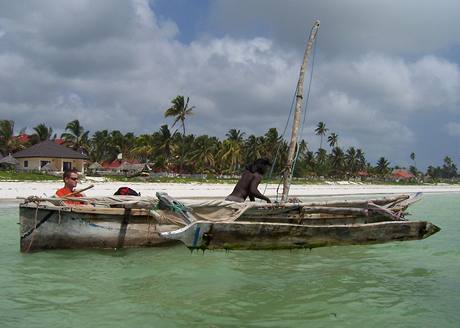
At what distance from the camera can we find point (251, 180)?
9.66 metres

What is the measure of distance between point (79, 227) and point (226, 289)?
3440mm

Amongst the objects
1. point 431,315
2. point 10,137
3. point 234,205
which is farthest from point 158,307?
point 10,137

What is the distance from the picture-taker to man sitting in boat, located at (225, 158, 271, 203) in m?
9.56

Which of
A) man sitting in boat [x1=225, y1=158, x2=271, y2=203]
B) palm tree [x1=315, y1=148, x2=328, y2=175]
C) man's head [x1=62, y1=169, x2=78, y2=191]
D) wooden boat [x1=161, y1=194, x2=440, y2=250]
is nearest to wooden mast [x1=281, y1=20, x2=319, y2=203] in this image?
man sitting in boat [x1=225, y1=158, x2=271, y2=203]

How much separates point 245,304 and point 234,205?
2.14 meters

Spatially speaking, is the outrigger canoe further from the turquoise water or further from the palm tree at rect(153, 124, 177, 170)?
the palm tree at rect(153, 124, 177, 170)

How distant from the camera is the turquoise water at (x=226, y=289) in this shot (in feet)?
20.3

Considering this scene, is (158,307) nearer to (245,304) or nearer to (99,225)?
(245,304)

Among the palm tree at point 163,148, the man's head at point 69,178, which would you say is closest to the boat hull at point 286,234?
the man's head at point 69,178

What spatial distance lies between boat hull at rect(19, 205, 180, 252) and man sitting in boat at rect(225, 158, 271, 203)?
4.71 feet

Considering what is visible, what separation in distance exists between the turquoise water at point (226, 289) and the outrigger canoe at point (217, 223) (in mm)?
358

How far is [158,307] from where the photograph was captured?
657 centimetres

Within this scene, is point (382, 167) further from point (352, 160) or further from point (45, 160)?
point (45, 160)

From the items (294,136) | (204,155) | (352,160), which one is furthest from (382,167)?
(294,136)
